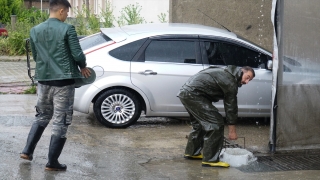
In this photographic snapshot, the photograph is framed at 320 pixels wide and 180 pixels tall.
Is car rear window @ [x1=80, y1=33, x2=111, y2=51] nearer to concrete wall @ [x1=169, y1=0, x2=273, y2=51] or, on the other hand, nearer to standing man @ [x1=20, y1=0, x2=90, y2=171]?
standing man @ [x1=20, y1=0, x2=90, y2=171]

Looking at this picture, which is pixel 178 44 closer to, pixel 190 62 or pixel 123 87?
pixel 190 62

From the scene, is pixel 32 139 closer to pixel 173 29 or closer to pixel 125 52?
pixel 125 52

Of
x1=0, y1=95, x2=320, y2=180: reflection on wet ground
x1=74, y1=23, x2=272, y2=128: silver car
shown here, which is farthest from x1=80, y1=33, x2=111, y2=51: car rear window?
x1=0, y1=95, x2=320, y2=180: reflection on wet ground

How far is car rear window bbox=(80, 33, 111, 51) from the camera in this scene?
9938 mm

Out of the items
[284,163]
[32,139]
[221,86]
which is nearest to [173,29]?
[221,86]

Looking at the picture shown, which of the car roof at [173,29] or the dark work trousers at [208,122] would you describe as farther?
the car roof at [173,29]

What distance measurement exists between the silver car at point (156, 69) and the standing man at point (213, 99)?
2.03 metres

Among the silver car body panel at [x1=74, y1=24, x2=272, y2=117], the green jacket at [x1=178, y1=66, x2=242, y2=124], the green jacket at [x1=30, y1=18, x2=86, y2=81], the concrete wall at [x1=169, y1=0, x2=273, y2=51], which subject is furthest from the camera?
the concrete wall at [x1=169, y1=0, x2=273, y2=51]

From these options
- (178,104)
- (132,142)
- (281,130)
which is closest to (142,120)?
(178,104)

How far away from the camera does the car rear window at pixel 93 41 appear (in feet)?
32.6

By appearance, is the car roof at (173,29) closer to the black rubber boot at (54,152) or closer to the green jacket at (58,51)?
the green jacket at (58,51)

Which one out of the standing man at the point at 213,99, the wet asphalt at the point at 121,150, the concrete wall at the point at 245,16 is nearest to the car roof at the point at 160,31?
the wet asphalt at the point at 121,150

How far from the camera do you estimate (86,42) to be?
33.5ft

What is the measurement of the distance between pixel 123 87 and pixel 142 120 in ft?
3.63
